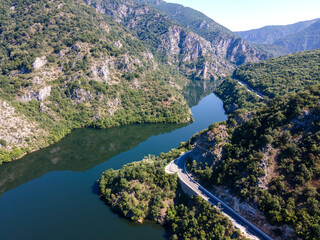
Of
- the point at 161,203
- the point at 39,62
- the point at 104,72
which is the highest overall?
the point at 104,72

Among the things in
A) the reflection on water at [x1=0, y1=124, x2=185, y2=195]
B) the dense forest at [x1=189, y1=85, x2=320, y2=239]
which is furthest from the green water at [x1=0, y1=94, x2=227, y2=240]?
the dense forest at [x1=189, y1=85, x2=320, y2=239]

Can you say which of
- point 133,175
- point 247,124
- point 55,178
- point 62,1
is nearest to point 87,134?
point 55,178

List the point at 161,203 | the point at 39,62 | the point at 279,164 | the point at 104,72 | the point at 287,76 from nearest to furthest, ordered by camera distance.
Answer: the point at 279,164
the point at 161,203
the point at 39,62
the point at 104,72
the point at 287,76

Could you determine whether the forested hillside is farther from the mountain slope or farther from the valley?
the mountain slope

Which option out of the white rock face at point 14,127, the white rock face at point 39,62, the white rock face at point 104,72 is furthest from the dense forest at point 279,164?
the white rock face at point 39,62

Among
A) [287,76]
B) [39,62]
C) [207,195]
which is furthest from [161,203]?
[287,76]

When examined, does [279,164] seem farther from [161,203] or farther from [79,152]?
[79,152]

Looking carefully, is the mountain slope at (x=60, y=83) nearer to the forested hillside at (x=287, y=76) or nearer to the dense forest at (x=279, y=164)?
the forested hillside at (x=287, y=76)
